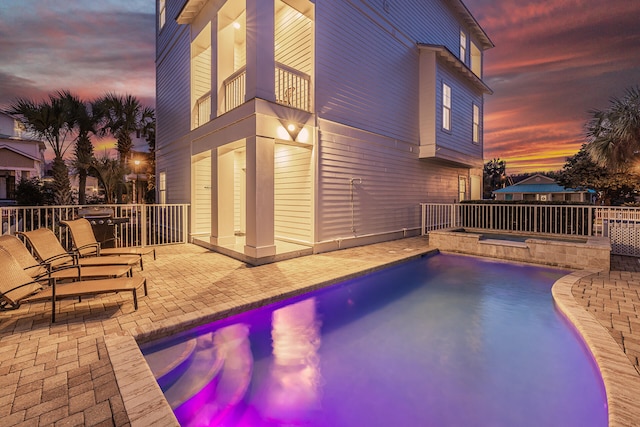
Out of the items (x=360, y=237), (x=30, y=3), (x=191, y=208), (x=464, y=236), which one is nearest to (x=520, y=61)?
(x=464, y=236)

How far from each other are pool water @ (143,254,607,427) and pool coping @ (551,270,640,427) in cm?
19

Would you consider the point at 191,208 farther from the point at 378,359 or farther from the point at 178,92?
the point at 378,359

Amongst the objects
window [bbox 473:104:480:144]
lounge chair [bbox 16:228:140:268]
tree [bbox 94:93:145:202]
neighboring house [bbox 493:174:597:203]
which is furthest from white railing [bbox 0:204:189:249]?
neighboring house [bbox 493:174:597:203]

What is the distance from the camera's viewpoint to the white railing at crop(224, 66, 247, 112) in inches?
290

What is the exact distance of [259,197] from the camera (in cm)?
645

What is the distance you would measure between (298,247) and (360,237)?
7.34ft

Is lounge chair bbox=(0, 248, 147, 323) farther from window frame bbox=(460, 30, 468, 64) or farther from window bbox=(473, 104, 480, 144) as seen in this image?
window frame bbox=(460, 30, 468, 64)

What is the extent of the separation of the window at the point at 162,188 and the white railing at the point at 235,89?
6341 mm

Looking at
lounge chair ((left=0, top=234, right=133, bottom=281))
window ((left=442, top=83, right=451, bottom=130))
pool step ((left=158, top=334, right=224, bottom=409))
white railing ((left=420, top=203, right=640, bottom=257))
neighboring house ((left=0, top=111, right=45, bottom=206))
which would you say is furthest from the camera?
neighboring house ((left=0, top=111, right=45, bottom=206))

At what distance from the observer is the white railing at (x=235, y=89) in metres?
7.36

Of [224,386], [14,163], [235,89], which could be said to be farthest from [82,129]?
[224,386]

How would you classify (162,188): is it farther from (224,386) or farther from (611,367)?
(611,367)

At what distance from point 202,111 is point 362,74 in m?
5.47

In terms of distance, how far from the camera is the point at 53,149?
46.0 ft
